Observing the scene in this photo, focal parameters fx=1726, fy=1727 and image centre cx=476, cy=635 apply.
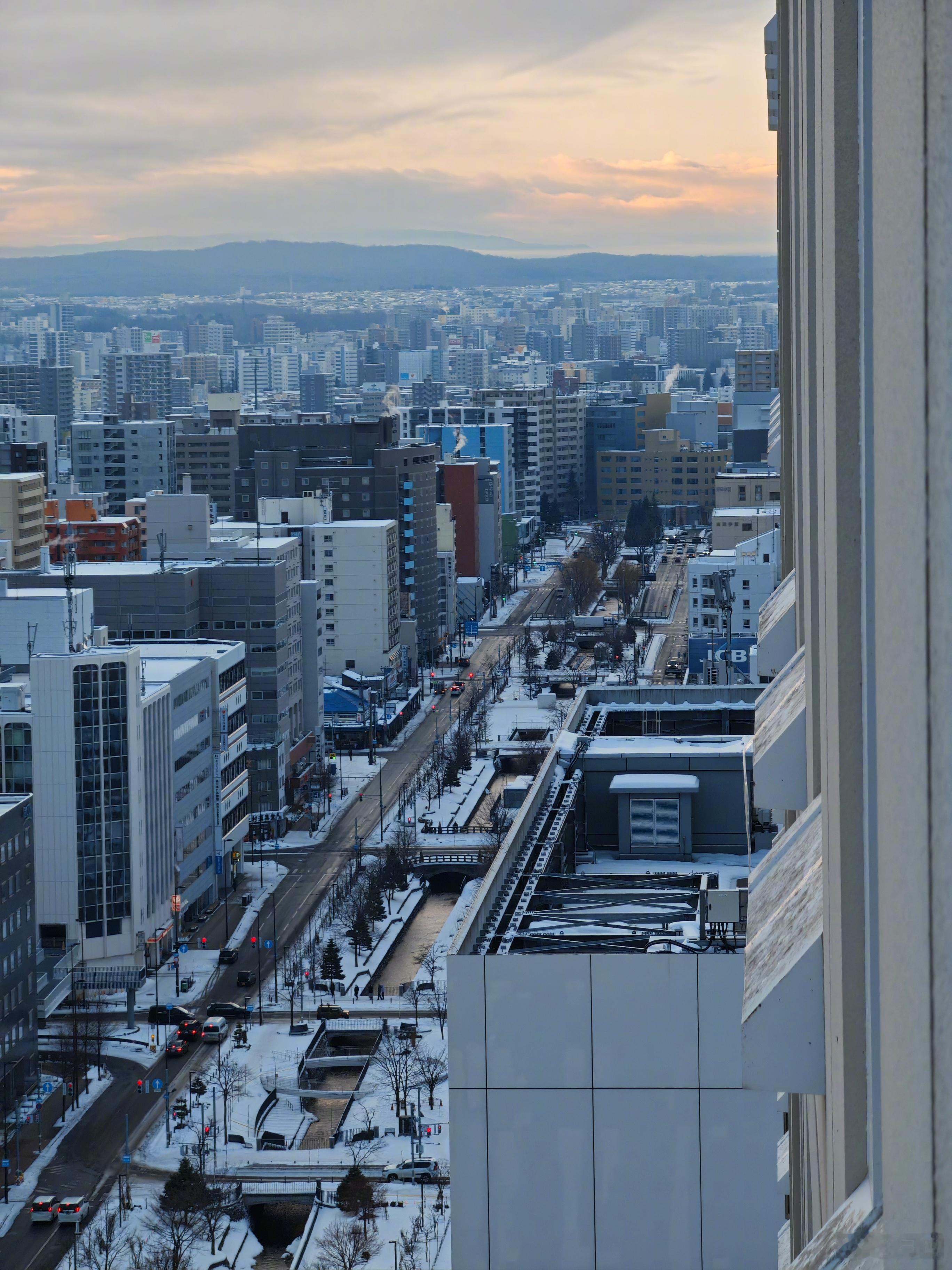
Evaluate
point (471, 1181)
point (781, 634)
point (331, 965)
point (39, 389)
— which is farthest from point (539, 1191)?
point (39, 389)

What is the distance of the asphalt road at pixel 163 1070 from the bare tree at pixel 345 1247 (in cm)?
182

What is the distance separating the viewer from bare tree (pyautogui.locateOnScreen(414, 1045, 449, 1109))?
14391mm

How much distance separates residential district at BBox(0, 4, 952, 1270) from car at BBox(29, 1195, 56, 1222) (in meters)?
0.02

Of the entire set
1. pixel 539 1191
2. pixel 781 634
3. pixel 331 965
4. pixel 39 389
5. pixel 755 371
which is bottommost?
pixel 331 965

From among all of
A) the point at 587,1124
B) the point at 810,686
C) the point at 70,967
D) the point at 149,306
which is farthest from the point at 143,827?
the point at 149,306

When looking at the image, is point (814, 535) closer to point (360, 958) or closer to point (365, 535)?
point (360, 958)

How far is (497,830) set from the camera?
22859mm

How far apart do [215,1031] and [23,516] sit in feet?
74.0

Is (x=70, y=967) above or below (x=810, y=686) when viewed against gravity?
below

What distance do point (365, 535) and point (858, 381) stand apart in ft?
102

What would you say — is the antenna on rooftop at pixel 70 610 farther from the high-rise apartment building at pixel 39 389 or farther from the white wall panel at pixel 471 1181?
the high-rise apartment building at pixel 39 389

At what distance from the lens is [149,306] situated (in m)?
193

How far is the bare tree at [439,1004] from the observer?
635 inches

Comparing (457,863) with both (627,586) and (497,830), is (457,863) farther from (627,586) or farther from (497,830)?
(627,586)
